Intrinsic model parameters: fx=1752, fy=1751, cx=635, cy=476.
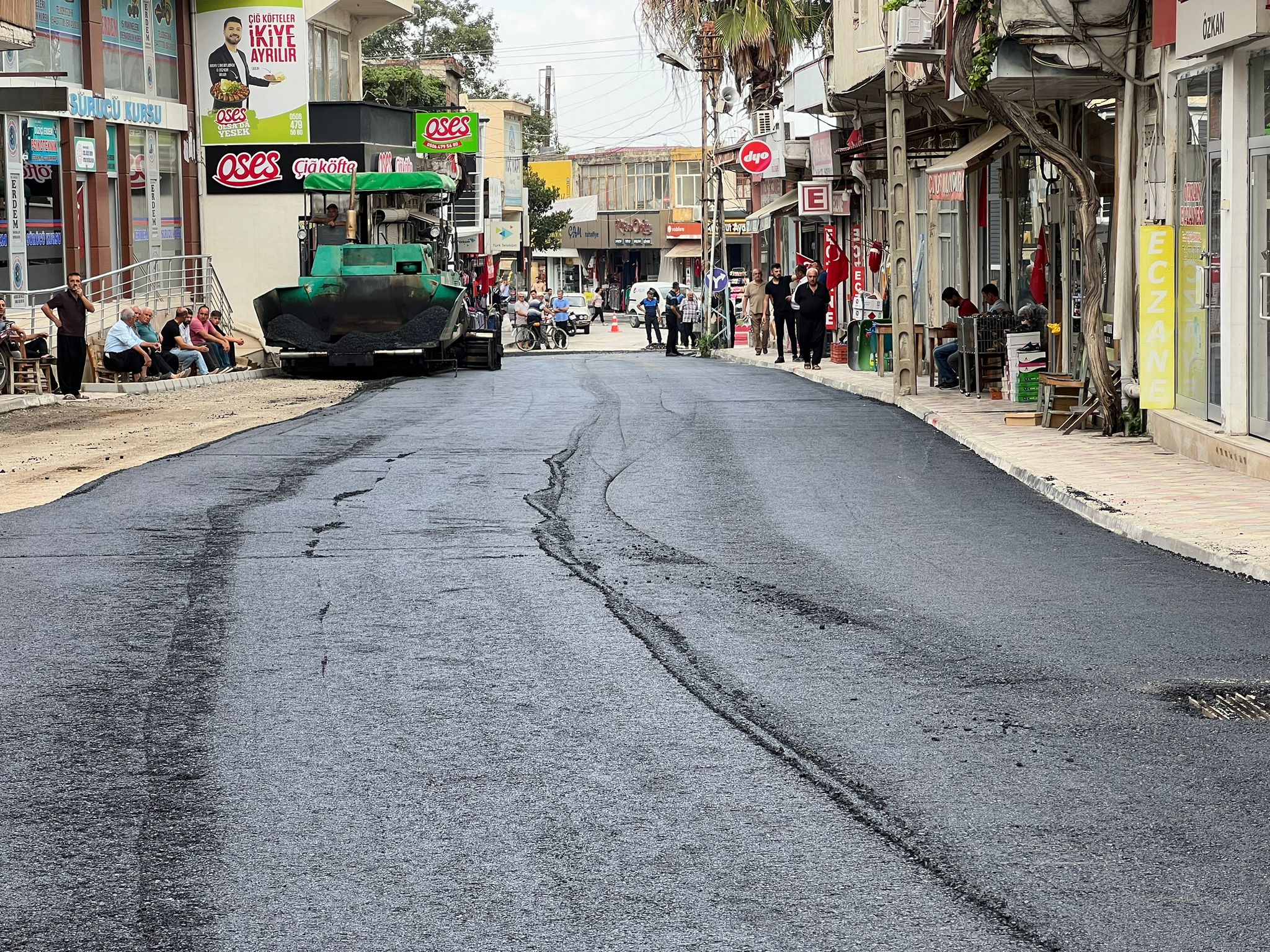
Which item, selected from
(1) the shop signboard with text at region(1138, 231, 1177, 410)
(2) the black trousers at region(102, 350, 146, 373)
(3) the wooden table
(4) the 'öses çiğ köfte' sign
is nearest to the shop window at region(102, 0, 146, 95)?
(4) the 'öses çiğ köfte' sign

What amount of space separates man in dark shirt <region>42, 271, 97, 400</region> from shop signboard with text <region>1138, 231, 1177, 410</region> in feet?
44.9

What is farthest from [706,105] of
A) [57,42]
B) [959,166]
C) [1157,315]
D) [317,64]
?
[1157,315]

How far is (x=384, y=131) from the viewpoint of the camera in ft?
132

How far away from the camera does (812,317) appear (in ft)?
101

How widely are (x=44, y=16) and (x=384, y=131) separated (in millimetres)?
10489

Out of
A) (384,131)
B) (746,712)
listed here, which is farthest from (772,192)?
(746,712)

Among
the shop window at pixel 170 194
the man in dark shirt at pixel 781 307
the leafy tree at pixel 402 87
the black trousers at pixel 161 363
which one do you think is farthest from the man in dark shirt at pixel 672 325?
the black trousers at pixel 161 363

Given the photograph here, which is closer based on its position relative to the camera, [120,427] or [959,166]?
[120,427]

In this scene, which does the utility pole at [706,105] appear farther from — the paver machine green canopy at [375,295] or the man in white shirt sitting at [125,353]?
the man in white shirt sitting at [125,353]

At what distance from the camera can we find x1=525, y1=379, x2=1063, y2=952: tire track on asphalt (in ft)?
15.0

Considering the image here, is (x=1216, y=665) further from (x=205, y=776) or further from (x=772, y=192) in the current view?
(x=772, y=192)

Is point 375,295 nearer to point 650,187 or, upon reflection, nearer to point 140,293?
point 140,293

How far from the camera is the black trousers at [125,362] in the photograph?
24.9m

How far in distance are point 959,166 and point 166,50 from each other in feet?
71.9
